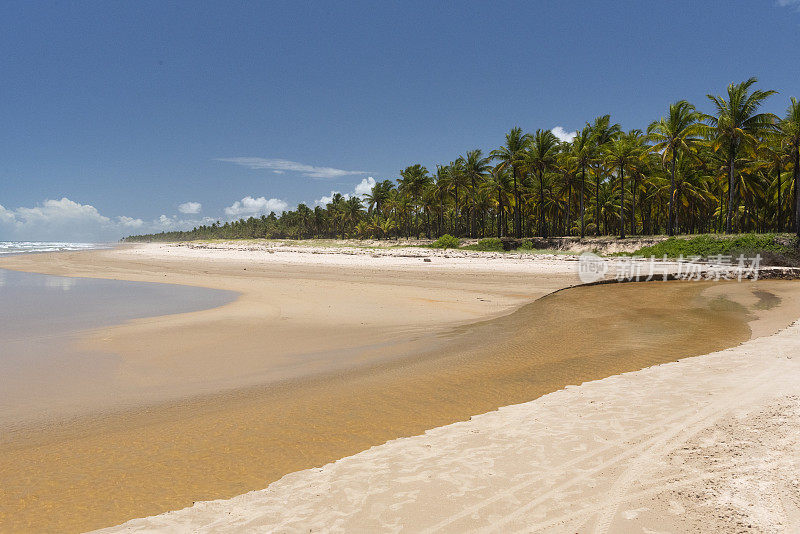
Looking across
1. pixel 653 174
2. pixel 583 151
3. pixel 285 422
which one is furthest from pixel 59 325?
pixel 653 174

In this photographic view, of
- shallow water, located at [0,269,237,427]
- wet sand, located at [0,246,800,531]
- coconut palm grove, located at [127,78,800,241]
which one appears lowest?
wet sand, located at [0,246,800,531]

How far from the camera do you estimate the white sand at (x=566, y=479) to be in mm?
2799

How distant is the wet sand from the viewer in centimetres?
359

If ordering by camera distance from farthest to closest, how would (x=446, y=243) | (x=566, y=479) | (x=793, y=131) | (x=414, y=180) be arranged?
(x=414, y=180)
(x=446, y=243)
(x=793, y=131)
(x=566, y=479)

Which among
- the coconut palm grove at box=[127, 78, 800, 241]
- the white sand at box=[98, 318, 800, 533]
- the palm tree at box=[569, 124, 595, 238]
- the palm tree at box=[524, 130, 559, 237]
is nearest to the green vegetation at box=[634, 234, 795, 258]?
the coconut palm grove at box=[127, 78, 800, 241]

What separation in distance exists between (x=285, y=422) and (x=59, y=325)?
8930mm

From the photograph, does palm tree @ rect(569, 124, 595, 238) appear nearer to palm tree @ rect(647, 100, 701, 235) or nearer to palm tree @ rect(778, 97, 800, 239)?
palm tree @ rect(647, 100, 701, 235)

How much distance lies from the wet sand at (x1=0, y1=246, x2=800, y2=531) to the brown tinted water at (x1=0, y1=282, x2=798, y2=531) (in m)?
0.02

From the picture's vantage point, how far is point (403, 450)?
161 inches

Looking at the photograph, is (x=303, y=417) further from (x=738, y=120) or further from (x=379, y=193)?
(x=379, y=193)

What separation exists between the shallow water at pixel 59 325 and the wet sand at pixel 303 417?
4.16ft

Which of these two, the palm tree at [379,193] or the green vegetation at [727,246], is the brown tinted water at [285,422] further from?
the palm tree at [379,193]

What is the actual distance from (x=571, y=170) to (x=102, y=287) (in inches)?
1975

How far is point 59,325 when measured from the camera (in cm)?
1021
